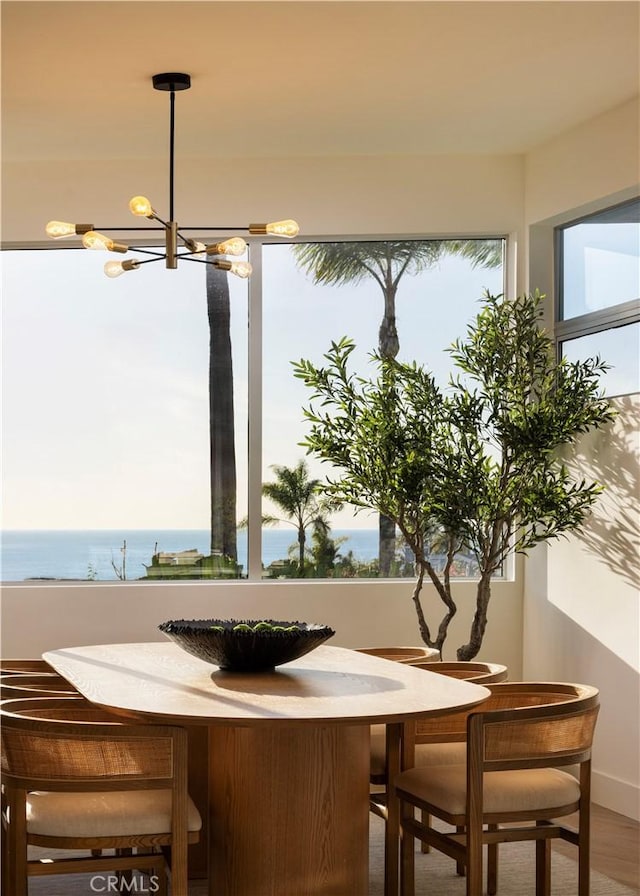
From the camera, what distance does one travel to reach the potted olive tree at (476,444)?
17.2 ft

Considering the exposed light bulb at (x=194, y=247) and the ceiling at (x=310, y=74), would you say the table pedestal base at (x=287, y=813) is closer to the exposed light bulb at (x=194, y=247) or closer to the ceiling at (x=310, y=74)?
the exposed light bulb at (x=194, y=247)

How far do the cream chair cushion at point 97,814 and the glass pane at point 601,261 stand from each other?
11.4 feet

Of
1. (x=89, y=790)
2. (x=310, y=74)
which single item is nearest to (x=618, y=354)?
(x=310, y=74)

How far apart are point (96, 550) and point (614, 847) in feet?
10.5

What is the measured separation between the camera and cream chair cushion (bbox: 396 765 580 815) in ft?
10.8

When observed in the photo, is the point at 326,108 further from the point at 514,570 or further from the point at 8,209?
the point at 514,570

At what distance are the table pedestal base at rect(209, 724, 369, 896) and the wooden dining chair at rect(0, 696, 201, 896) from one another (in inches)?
10.6

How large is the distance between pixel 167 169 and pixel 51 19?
1944mm

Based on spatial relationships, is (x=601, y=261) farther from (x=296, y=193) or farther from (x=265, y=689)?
(x=265, y=689)

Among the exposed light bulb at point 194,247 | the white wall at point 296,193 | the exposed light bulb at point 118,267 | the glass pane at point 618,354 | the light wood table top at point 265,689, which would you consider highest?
the white wall at point 296,193

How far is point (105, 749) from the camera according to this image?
3008 mm

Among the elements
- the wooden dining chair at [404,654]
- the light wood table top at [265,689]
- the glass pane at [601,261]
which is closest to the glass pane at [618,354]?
the glass pane at [601,261]

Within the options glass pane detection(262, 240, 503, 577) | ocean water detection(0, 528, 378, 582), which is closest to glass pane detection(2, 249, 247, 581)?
ocean water detection(0, 528, 378, 582)
